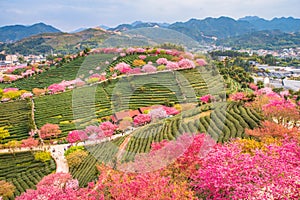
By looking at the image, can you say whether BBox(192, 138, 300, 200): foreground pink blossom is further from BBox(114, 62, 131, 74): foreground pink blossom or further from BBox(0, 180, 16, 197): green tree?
BBox(114, 62, 131, 74): foreground pink blossom

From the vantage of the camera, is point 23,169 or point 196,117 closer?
point 196,117

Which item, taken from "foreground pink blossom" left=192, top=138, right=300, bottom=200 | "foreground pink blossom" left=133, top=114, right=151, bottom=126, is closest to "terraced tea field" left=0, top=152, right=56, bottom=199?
"foreground pink blossom" left=133, top=114, right=151, bottom=126

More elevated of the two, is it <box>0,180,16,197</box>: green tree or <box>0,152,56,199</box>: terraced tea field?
<box>0,180,16,197</box>: green tree

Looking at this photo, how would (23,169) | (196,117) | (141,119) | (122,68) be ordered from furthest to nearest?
(122,68)
(141,119)
(23,169)
(196,117)

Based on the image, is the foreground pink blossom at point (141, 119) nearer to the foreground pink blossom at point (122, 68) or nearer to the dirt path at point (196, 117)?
the dirt path at point (196, 117)

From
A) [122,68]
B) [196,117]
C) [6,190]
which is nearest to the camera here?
[6,190]

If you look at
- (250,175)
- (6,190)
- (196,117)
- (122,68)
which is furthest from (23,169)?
(122,68)

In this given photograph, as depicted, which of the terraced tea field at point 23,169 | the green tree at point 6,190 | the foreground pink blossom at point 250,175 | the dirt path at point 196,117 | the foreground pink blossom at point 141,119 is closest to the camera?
the foreground pink blossom at point 250,175

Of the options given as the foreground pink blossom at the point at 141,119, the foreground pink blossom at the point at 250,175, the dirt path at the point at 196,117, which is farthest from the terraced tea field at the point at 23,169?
the foreground pink blossom at the point at 250,175

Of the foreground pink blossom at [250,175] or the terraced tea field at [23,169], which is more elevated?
the foreground pink blossom at [250,175]

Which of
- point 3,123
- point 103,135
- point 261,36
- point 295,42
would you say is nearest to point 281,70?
point 103,135

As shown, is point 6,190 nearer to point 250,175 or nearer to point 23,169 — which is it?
point 23,169

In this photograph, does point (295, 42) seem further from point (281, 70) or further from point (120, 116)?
point (120, 116)

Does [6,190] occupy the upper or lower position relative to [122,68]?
lower
